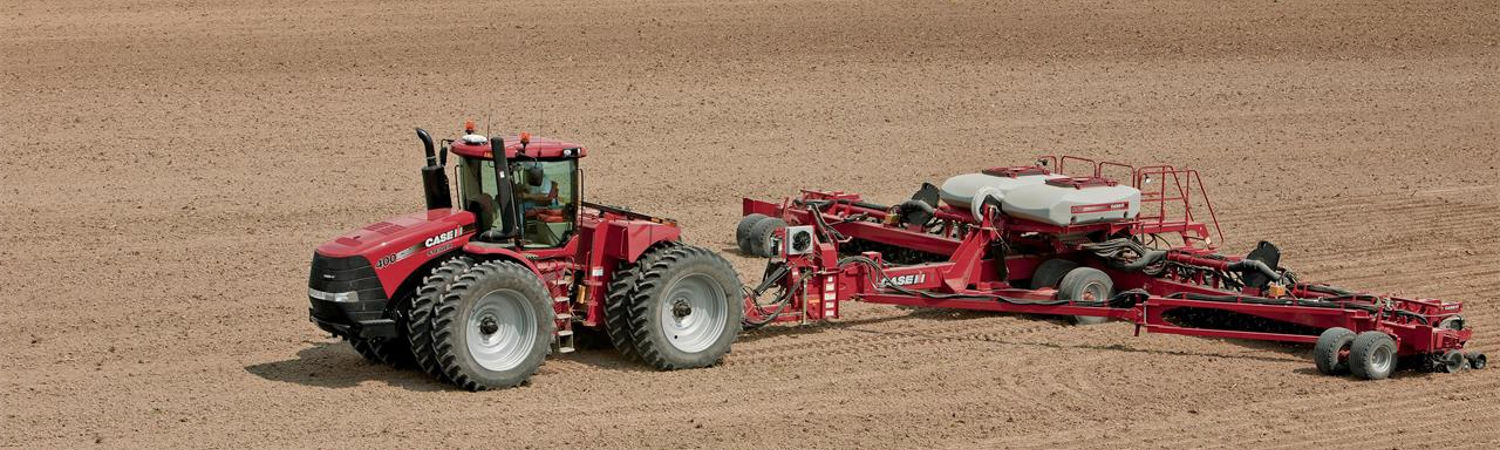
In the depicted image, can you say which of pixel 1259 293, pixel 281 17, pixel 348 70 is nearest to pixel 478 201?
pixel 1259 293

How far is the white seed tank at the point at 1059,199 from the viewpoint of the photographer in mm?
14258

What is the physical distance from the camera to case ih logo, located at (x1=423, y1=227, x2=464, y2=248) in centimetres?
1176

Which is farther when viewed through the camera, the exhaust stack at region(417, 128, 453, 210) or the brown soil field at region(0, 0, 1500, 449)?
the exhaust stack at region(417, 128, 453, 210)

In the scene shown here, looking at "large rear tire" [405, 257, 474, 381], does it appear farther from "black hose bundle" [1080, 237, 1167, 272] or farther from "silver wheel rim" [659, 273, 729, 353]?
"black hose bundle" [1080, 237, 1167, 272]

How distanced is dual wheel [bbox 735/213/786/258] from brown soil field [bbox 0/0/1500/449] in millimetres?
168

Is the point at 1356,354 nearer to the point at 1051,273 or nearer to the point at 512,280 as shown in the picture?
the point at 1051,273

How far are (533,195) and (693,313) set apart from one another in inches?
52.3

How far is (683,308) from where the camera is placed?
41.0 feet

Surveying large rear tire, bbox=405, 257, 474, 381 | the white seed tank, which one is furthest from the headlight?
the white seed tank

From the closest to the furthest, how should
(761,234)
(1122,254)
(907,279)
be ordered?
(907,279) < (1122,254) < (761,234)

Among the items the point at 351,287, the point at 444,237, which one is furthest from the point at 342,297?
the point at 444,237

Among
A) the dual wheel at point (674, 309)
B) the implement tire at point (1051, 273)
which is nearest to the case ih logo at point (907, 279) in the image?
the implement tire at point (1051, 273)

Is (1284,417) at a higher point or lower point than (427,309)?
lower

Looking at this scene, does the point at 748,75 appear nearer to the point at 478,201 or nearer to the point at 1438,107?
the point at 1438,107
